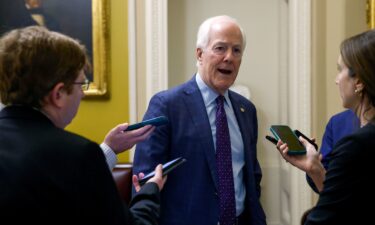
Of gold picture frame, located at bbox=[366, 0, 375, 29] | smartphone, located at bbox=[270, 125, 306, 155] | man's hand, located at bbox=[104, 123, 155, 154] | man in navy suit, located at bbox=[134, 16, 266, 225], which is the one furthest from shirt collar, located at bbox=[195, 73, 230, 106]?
gold picture frame, located at bbox=[366, 0, 375, 29]

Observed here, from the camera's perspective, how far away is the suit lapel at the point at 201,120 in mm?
2010

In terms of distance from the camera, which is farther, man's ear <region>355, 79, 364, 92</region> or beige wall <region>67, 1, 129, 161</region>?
beige wall <region>67, 1, 129, 161</region>

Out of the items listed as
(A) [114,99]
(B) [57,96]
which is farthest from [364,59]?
(A) [114,99]

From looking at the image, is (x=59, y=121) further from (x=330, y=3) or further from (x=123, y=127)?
(x=330, y=3)

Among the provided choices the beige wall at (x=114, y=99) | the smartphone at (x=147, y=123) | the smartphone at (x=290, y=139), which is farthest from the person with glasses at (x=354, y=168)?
the beige wall at (x=114, y=99)

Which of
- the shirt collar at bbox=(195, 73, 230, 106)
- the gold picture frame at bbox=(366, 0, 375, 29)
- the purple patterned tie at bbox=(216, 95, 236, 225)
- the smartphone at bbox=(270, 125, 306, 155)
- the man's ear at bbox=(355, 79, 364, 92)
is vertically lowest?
the purple patterned tie at bbox=(216, 95, 236, 225)

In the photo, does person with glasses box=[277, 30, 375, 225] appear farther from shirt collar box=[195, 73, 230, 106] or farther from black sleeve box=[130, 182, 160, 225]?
shirt collar box=[195, 73, 230, 106]

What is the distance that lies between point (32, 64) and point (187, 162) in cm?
103

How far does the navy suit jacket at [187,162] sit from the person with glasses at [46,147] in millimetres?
819

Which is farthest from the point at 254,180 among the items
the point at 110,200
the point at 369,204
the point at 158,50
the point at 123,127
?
the point at 158,50

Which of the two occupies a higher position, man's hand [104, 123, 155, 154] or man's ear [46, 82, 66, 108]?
man's ear [46, 82, 66, 108]

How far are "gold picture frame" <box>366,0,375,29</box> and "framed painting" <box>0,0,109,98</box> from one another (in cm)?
179

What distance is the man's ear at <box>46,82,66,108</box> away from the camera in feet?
3.76

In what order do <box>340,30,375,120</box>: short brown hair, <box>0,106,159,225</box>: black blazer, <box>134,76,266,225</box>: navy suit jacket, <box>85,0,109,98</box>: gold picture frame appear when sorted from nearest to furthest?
<box>0,106,159,225</box>: black blazer
<box>340,30,375,120</box>: short brown hair
<box>134,76,266,225</box>: navy suit jacket
<box>85,0,109,98</box>: gold picture frame
